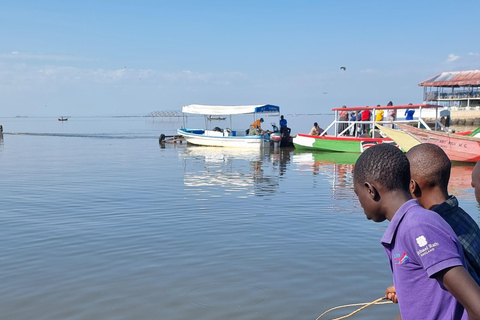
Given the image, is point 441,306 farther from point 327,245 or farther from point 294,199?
point 294,199

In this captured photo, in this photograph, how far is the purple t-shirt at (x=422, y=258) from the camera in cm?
190

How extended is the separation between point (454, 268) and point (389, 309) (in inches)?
153

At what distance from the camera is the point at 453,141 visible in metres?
19.9

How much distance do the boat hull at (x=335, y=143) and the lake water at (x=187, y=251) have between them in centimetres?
1083

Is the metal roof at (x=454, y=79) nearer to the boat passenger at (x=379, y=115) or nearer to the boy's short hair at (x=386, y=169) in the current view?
the boat passenger at (x=379, y=115)

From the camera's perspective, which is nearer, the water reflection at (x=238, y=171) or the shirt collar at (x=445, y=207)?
the shirt collar at (x=445, y=207)

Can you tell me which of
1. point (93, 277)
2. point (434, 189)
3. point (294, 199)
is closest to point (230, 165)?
point (294, 199)

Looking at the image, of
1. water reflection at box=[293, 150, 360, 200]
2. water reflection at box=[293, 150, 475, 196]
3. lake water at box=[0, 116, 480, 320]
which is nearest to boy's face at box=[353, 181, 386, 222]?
lake water at box=[0, 116, 480, 320]

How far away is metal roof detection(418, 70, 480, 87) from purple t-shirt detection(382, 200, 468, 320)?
63277 millimetres

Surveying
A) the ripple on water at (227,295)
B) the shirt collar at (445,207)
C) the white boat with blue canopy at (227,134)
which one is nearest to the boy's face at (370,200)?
the shirt collar at (445,207)

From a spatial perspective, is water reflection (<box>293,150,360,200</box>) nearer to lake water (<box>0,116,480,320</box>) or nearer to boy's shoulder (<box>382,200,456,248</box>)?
lake water (<box>0,116,480,320</box>)

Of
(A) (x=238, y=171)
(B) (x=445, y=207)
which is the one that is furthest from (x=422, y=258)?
(A) (x=238, y=171)

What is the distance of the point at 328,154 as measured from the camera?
90.9 ft

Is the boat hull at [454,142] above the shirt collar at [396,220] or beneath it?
beneath
